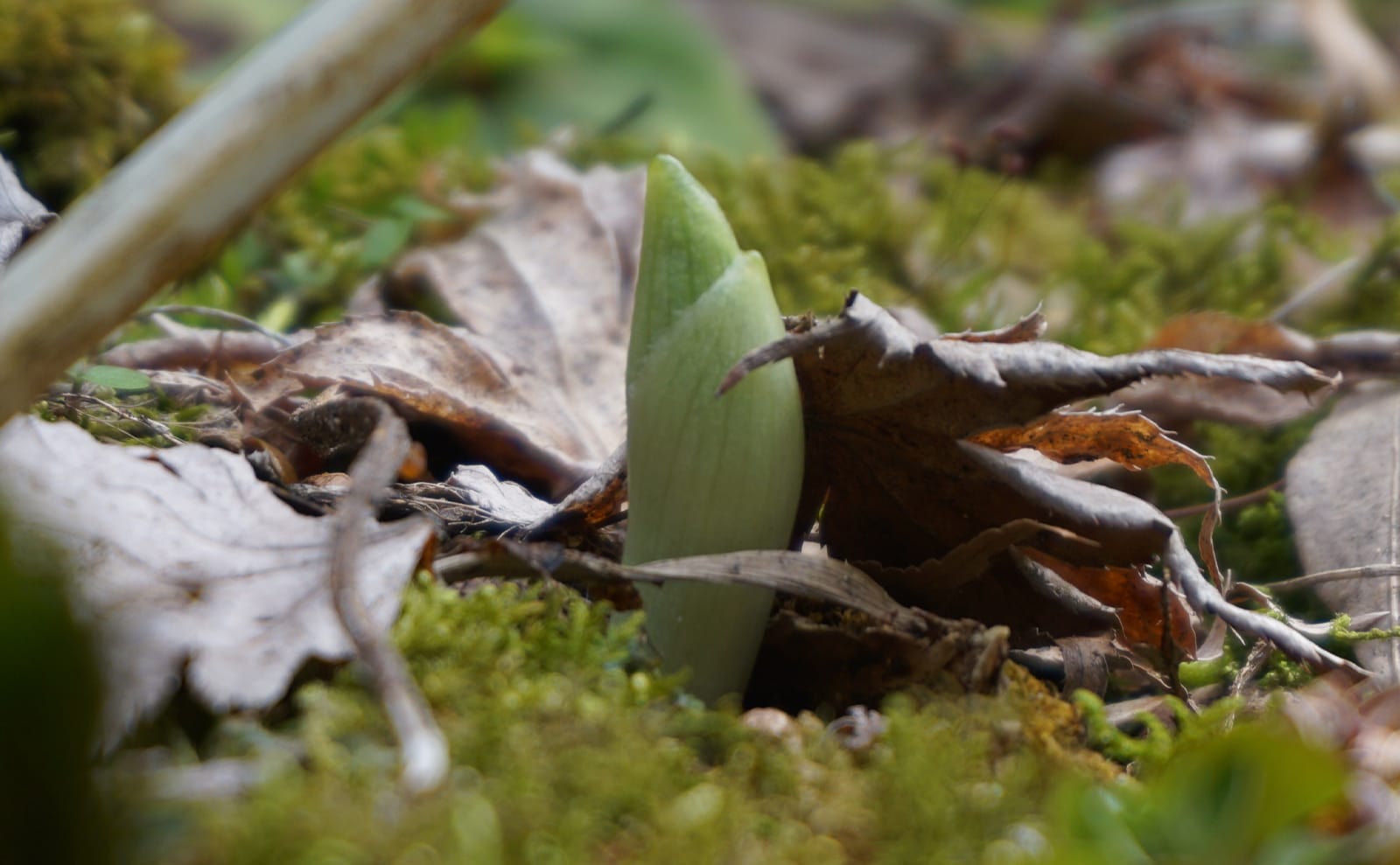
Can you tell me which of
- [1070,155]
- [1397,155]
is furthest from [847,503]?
[1070,155]

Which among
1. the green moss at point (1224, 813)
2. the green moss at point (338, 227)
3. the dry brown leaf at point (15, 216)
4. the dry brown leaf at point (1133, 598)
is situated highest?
the dry brown leaf at point (15, 216)

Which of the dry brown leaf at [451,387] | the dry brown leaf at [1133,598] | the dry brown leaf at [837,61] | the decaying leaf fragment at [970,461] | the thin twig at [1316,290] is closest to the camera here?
the decaying leaf fragment at [970,461]

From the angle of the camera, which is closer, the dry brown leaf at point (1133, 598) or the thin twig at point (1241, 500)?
the dry brown leaf at point (1133, 598)

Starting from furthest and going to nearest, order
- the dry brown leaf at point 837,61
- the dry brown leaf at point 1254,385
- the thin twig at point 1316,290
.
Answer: the dry brown leaf at point 837,61 < the thin twig at point 1316,290 < the dry brown leaf at point 1254,385

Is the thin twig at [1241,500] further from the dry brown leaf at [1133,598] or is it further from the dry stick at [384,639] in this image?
the dry stick at [384,639]

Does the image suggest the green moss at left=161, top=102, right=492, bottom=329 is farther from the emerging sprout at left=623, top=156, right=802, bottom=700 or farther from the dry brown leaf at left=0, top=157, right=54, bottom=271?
the emerging sprout at left=623, top=156, right=802, bottom=700

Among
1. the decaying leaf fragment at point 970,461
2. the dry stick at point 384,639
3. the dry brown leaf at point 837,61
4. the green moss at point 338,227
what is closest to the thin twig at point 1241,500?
the decaying leaf fragment at point 970,461

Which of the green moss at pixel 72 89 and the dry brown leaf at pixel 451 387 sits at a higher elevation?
the green moss at pixel 72 89
